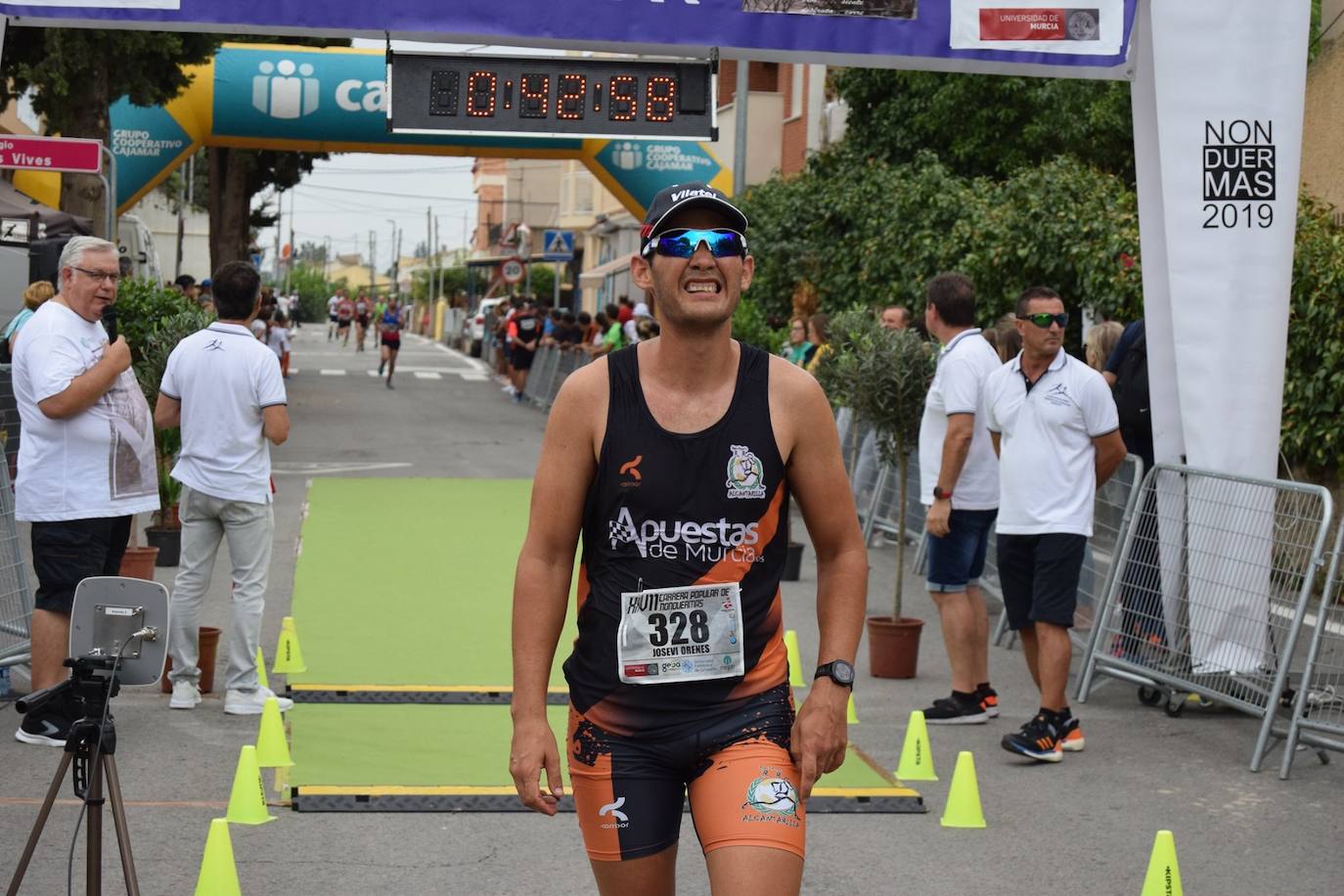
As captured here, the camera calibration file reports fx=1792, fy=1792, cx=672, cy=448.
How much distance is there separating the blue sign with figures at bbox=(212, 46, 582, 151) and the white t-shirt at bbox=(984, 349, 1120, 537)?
14.2 m

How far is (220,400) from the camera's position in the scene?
7.96 metres

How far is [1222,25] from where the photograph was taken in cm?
907

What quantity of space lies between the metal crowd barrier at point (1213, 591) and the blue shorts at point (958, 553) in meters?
0.99

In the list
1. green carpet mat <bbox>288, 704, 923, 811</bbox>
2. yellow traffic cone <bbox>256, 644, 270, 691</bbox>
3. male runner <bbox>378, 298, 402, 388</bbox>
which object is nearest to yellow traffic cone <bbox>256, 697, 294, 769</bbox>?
green carpet mat <bbox>288, 704, 923, 811</bbox>

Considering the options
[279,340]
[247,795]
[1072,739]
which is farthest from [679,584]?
[279,340]

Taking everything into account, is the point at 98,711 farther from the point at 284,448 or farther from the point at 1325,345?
the point at 284,448

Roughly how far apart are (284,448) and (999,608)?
12205mm

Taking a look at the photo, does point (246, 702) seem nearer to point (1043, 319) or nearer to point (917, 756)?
point (917, 756)

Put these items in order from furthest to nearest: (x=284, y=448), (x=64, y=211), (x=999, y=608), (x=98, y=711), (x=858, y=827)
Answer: (x=284, y=448) → (x=64, y=211) → (x=999, y=608) → (x=858, y=827) → (x=98, y=711)

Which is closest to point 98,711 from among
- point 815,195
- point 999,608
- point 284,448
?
point 999,608

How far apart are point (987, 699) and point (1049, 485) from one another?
127 centimetres

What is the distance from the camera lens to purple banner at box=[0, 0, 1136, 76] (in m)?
9.36

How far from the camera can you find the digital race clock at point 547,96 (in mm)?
10461

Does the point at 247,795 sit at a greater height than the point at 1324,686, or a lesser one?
lesser
